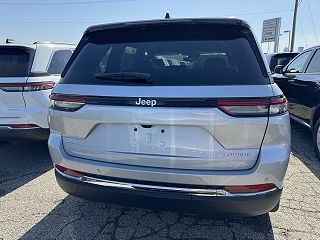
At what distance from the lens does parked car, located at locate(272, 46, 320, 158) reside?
15.3 feet

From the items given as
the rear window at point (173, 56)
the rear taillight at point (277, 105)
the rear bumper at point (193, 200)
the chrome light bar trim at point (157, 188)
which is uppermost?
the rear window at point (173, 56)

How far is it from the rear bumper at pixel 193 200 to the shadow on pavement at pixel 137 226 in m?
0.58

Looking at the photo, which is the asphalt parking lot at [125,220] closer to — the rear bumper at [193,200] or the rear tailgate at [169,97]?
the rear bumper at [193,200]

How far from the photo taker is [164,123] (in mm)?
2043

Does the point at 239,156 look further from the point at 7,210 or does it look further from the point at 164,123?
the point at 7,210

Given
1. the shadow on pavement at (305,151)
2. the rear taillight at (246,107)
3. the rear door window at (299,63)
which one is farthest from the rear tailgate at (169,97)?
the rear door window at (299,63)

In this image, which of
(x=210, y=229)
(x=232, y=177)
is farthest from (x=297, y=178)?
(x=232, y=177)

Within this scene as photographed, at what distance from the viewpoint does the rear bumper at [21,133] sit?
4.06 m

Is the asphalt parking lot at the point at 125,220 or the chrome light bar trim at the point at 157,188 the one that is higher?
the chrome light bar trim at the point at 157,188

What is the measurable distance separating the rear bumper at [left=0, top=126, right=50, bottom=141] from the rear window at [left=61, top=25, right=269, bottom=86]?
1.91 m

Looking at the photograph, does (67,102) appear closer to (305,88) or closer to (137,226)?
(137,226)

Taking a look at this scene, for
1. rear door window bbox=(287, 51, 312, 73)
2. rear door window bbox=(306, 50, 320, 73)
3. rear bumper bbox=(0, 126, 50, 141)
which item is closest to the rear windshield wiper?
rear bumper bbox=(0, 126, 50, 141)

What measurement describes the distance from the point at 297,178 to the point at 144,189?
2594 millimetres

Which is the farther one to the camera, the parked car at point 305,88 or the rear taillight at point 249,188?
the parked car at point 305,88
